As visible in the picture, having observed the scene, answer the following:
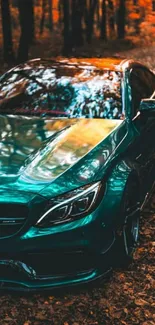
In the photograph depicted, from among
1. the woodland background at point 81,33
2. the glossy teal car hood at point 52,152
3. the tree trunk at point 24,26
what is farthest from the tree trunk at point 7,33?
the glossy teal car hood at point 52,152

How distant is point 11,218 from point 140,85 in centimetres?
258

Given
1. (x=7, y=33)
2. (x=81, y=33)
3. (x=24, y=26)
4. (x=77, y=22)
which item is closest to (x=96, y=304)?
(x=24, y=26)

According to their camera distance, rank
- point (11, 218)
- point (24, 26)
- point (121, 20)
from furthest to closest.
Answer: point (121, 20), point (24, 26), point (11, 218)

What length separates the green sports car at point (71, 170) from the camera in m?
3.29

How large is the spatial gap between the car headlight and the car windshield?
50.3 inches

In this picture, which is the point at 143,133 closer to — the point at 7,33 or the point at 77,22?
the point at 7,33

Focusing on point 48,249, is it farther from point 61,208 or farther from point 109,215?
point 109,215

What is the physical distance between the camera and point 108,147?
393cm

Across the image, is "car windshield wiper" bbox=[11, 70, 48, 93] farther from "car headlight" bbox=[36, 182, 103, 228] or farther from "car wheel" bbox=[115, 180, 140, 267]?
"car headlight" bbox=[36, 182, 103, 228]

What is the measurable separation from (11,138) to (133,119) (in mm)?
1221

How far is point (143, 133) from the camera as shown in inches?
182

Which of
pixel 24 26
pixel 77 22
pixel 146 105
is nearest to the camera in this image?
pixel 146 105

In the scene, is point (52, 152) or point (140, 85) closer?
point (52, 152)

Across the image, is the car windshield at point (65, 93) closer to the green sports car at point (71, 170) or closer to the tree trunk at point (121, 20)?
the green sports car at point (71, 170)
